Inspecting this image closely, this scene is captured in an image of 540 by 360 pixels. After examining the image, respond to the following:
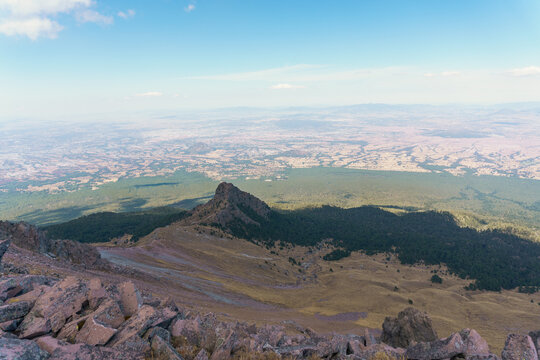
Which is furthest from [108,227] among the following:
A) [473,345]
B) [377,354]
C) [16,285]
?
[473,345]

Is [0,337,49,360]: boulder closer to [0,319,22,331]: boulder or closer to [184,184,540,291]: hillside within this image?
[0,319,22,331]: boulder

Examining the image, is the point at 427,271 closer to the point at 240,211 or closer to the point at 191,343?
the point at 240,211

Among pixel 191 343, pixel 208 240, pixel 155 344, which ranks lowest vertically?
Answer: pixel 208 240

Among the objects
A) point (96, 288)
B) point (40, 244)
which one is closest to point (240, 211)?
point (40, 244)

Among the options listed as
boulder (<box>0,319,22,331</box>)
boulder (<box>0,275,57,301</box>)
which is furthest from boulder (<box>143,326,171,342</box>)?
boulder (<box>0,275,57,301</box>)

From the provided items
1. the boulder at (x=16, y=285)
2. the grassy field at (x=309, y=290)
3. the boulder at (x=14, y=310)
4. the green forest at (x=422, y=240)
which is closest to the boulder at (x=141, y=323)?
the boulder at (x=14, y=310)

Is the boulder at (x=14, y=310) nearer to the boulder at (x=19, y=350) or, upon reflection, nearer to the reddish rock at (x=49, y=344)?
the reddish rock at (x=49, y=344)
